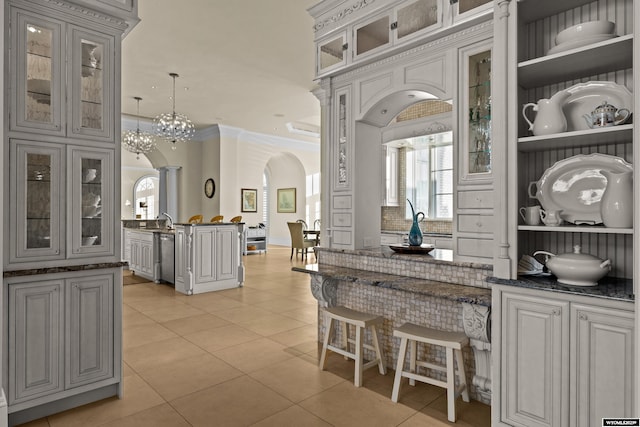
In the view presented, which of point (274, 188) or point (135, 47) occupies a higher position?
point (135, 47)

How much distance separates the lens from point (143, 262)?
24.7ft

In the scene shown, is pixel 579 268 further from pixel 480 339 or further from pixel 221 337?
pixel 221 337

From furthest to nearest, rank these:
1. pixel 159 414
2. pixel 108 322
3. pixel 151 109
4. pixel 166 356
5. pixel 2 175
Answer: pixel 151 109 < pixel 166 356 < pixel 108 322 < pixel 159 414 < pixel 2 175

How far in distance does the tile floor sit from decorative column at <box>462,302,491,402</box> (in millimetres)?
158

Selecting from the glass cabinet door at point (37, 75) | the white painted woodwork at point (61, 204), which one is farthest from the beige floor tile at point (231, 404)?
the glass cabinet door at point (37, 75)

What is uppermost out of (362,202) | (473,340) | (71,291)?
(362,202)

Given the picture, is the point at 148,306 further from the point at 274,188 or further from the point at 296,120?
the point at 274,188

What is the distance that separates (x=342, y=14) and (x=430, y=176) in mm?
3839

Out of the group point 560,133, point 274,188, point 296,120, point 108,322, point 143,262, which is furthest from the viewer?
point 274,188

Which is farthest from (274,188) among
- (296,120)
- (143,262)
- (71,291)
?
(71,291)

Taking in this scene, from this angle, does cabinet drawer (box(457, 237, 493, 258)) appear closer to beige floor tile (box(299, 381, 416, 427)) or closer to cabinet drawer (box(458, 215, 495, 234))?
cabinet drawer (box(458, 215, 495, 234))

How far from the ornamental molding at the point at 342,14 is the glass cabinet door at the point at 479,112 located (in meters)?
1.12

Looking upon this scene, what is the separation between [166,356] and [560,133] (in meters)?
3.42

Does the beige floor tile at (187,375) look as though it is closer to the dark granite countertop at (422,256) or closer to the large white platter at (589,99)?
the dark granite countertop at (422,256)
